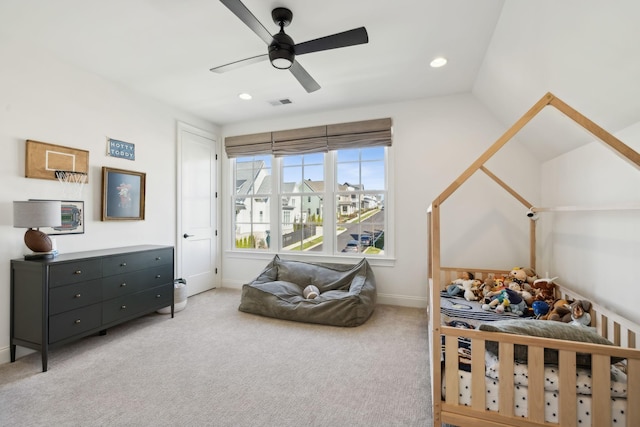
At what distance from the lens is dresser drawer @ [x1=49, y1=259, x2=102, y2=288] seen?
221 cm

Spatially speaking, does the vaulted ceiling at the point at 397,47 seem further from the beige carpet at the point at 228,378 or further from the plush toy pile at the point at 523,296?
the beige carpet at the point at 228,378

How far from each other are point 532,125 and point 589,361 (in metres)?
2.18

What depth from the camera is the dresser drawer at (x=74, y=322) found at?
2205mm

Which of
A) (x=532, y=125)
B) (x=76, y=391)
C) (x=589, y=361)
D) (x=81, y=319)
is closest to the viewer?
(x=589, y=361)

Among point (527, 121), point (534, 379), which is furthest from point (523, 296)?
point (527, 121)

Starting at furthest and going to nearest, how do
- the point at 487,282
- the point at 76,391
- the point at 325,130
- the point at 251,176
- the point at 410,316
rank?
the point at 251,176 → the point at 325,130 → the point at 410,316 → the point at 487,282 → the point at 76,391

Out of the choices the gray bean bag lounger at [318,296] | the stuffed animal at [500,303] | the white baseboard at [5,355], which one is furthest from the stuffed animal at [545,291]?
the white baseboard at [5,355]

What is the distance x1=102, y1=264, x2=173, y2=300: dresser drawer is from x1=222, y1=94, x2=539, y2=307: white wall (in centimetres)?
251

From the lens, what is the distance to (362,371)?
213cm

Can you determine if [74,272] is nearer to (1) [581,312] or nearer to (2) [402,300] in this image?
(2) [402,300]

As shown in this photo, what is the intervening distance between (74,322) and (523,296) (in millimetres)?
3760

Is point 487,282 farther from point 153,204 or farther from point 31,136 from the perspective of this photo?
point 31,136

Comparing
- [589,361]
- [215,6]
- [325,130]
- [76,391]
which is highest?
[215,6]

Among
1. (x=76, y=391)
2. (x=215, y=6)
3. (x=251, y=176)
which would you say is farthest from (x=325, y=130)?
(x=76, y=391)
